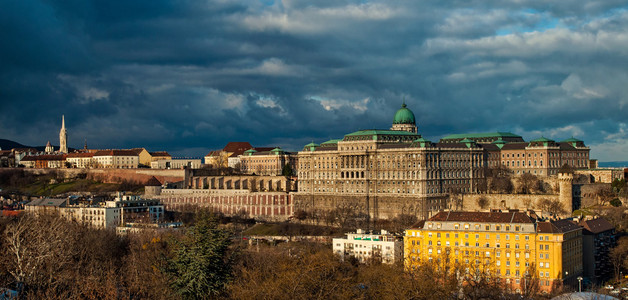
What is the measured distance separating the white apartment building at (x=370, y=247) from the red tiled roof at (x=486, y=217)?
25.4ft

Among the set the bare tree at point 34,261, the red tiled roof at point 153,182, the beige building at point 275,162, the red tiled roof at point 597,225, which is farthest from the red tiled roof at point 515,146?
the bare tree at point 34,261

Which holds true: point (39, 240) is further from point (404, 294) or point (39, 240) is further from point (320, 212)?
point (320, 212)

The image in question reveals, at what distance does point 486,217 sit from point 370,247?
1722 centimetres

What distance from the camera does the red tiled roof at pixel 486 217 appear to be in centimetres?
8456

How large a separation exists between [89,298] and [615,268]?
57.3 metres

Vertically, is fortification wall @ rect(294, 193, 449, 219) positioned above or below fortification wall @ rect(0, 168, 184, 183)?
below

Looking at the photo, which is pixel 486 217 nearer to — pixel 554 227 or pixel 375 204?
pixel 554 227

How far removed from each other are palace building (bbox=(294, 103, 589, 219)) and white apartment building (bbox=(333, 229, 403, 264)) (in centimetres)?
2713

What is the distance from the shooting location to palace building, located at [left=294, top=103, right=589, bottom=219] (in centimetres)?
12925

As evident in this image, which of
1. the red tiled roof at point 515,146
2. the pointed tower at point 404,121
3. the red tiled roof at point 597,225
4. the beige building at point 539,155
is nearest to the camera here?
the red tiled roof at point 597,225

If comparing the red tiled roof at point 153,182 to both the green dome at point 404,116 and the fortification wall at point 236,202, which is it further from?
the green dome at point 404,116

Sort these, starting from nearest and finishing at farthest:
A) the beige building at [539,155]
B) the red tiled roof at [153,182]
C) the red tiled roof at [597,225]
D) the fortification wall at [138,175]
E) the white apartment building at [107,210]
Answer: the red tiled roof at [597,225] → the white apartment building at [107,210] → the beige building at [539,155] → the red tiled roof at [153,182] → the fortification wall at [138,175]

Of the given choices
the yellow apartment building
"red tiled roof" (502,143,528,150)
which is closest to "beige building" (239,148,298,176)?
"red tiled roof" (502,143,528,150)

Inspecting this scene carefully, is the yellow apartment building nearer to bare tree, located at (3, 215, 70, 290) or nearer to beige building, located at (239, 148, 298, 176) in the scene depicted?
bare tree, located at (3, 215, 70, 290)
